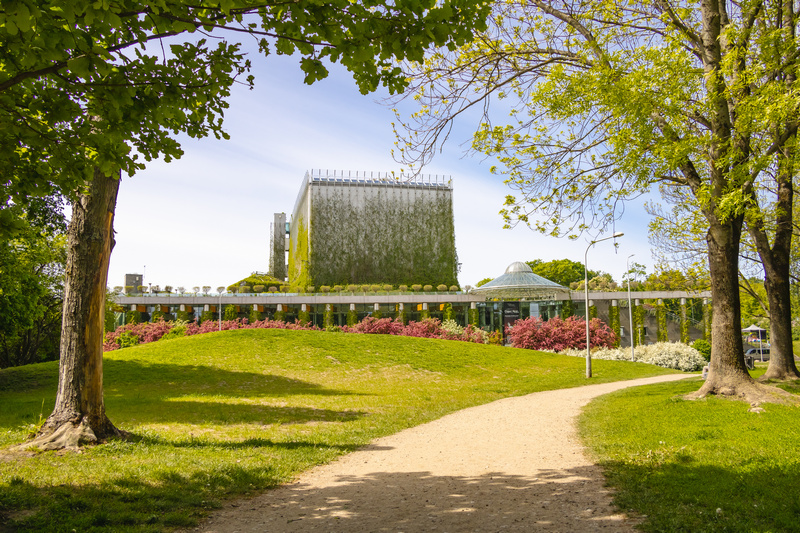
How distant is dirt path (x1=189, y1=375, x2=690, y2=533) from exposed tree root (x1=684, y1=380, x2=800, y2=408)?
4194mm

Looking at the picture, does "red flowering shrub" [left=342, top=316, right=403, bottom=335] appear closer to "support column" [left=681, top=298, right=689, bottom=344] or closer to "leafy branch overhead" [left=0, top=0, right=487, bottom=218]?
"support column" [left=681, top=298, right=689, bottom=344]

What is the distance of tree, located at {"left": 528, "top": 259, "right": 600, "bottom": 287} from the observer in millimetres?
74812

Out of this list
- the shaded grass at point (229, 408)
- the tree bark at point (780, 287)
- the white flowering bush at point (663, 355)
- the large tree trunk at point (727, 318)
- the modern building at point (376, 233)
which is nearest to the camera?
the shaded grass at point (229, 408)

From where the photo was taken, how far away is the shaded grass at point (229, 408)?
5.50 meters

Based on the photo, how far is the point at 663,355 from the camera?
104 ft

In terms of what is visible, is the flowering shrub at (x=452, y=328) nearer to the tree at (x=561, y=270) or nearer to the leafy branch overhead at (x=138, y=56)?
the leafy branch overhead at (x=138, y=56)

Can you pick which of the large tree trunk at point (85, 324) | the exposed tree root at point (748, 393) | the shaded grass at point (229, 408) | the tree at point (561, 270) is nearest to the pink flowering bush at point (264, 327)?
the shaded grass at point (229, 408)

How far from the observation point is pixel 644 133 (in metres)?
10.8

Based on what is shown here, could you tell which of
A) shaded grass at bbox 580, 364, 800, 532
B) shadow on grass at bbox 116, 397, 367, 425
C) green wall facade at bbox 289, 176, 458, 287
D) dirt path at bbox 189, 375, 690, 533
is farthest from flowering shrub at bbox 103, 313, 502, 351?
dirt path at bbox 189, 375, 690, 533

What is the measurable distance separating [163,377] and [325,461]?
46.9 ft

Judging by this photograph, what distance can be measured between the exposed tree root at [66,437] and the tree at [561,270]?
231ft

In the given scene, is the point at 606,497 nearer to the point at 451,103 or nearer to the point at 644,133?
the point at 644,133

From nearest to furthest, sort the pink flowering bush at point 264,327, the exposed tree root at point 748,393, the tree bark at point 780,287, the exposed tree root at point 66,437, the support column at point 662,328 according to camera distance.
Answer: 1. the exposed tree root at point 66,437
2. the exposed tree root at point 748,393
3. the tree bark at point 780,287
4. the pink flowering bush at point 264,327
5. the support column at point 662,328

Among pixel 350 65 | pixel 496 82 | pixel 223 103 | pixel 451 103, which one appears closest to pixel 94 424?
pixel 223 103
